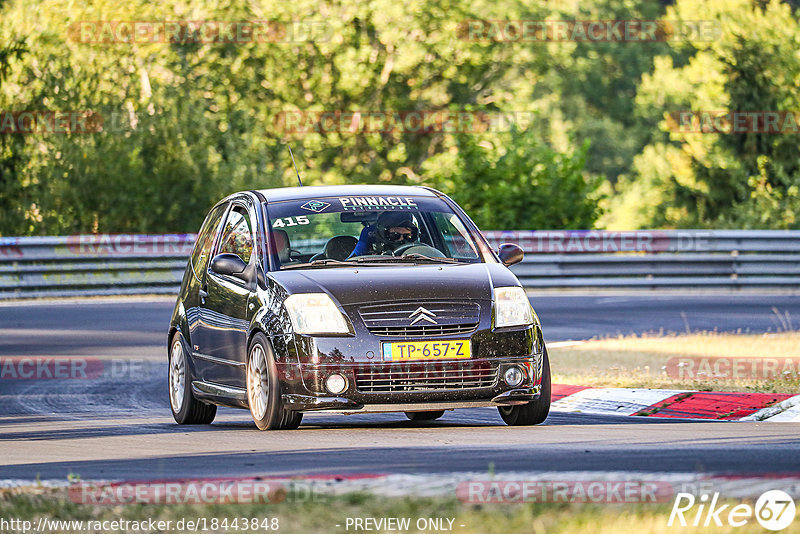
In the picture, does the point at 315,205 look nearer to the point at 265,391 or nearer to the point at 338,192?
the point at 338,192

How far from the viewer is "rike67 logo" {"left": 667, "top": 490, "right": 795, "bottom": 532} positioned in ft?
19.3

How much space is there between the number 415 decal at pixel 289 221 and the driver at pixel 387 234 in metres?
0.40

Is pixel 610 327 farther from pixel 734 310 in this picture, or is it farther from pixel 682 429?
pixel 682 429

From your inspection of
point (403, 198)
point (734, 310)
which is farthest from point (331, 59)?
point (403, 198)

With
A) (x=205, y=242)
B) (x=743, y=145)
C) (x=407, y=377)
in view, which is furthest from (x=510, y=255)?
(x=743, y=145)

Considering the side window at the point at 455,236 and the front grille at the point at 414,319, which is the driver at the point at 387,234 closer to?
the side window at the point at 455,236

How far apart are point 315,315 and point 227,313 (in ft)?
4.17

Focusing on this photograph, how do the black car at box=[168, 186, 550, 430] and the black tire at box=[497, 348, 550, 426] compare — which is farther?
the black tire at box=[497, 348, 550, 426]

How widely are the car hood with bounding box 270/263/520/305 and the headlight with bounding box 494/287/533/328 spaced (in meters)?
0.06

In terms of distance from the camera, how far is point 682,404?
11625mm

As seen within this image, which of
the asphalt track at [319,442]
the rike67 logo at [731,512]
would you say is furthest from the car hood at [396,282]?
the rike67 logo at [731,512]

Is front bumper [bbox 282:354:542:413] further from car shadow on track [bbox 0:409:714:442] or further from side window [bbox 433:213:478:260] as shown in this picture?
side window [bbox 433:213:478:260]

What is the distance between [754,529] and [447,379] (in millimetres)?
4122

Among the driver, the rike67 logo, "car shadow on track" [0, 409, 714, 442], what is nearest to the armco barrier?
"car shadow on track" [0, 409, 714, 442]
